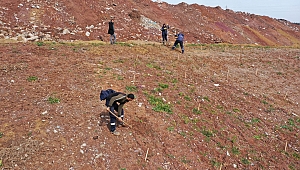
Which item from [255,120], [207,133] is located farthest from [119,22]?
[207,133]

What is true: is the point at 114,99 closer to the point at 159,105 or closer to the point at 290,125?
the point at 159,105

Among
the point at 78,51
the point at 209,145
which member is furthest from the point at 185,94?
the point at 78,51

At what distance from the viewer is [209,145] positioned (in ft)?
21.6

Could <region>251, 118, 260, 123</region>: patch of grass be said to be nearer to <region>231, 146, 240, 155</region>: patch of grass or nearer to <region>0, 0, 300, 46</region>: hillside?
<region>231, 146, 240, 155</region>: patch of grass

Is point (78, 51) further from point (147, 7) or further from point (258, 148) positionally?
point (147, 7)

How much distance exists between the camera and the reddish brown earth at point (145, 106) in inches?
221

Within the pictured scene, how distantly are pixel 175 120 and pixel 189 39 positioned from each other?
15.8 m

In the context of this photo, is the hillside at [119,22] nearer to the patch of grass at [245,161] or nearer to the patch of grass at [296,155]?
the patch of grass at [245,161]

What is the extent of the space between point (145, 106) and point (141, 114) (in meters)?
0.51

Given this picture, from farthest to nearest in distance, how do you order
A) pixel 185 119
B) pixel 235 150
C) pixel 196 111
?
pixel 196 111
pixel 185 119
pixel 235 150

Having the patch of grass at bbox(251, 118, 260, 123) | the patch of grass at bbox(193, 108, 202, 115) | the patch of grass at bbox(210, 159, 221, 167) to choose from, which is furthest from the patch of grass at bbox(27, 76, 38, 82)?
the patch of grass at bbox(251, 118, 260, 123)

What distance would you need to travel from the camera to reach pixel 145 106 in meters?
7.67

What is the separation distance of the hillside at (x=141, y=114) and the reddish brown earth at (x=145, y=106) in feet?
0.10

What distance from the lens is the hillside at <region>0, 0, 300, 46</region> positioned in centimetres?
1605
